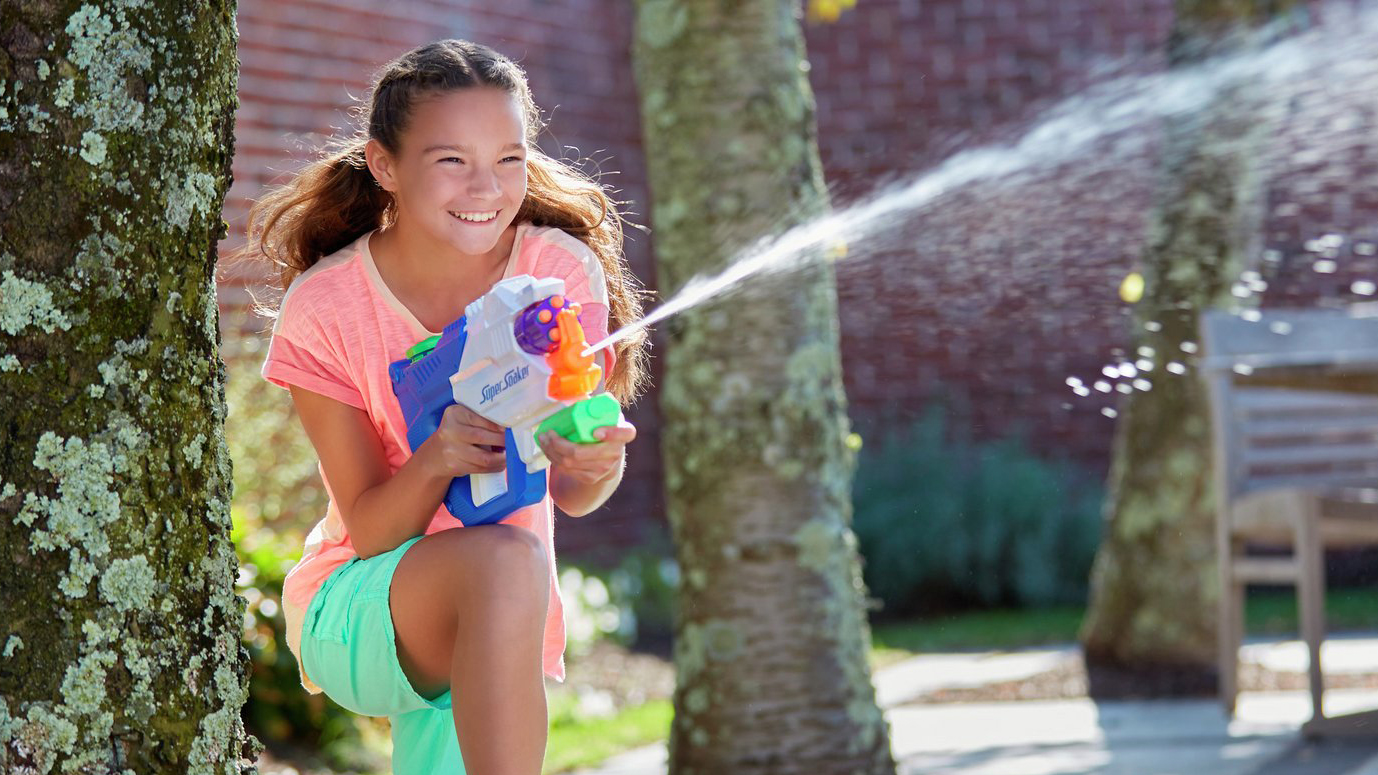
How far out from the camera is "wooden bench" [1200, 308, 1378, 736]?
429 cm

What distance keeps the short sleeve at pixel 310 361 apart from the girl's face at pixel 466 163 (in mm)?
218

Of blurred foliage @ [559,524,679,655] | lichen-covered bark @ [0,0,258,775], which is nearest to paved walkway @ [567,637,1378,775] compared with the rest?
blurred foliage @ [559,524,679,655]

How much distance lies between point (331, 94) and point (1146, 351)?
3527mm

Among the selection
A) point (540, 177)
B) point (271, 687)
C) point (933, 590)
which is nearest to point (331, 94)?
point (271, 687)

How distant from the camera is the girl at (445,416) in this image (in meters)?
1.97

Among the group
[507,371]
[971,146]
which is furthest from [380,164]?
[971,146]

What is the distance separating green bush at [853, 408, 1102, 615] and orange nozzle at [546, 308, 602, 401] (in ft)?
19.1

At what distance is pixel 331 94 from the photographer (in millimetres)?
6742

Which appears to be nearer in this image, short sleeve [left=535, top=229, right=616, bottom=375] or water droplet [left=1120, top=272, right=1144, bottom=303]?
short sleeve [left=535, top=229, right=616, bottom=375]

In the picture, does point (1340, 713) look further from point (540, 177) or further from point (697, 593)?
point (540, 177)

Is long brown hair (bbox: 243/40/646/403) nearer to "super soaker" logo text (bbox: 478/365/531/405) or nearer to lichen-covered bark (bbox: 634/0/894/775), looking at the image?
"super soaker" logo text (bbox: 478/365/531/405)

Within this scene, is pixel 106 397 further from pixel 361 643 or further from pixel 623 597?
pixel 623 597

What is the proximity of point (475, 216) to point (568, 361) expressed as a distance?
399 millimetres

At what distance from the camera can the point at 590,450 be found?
75.3 inches
